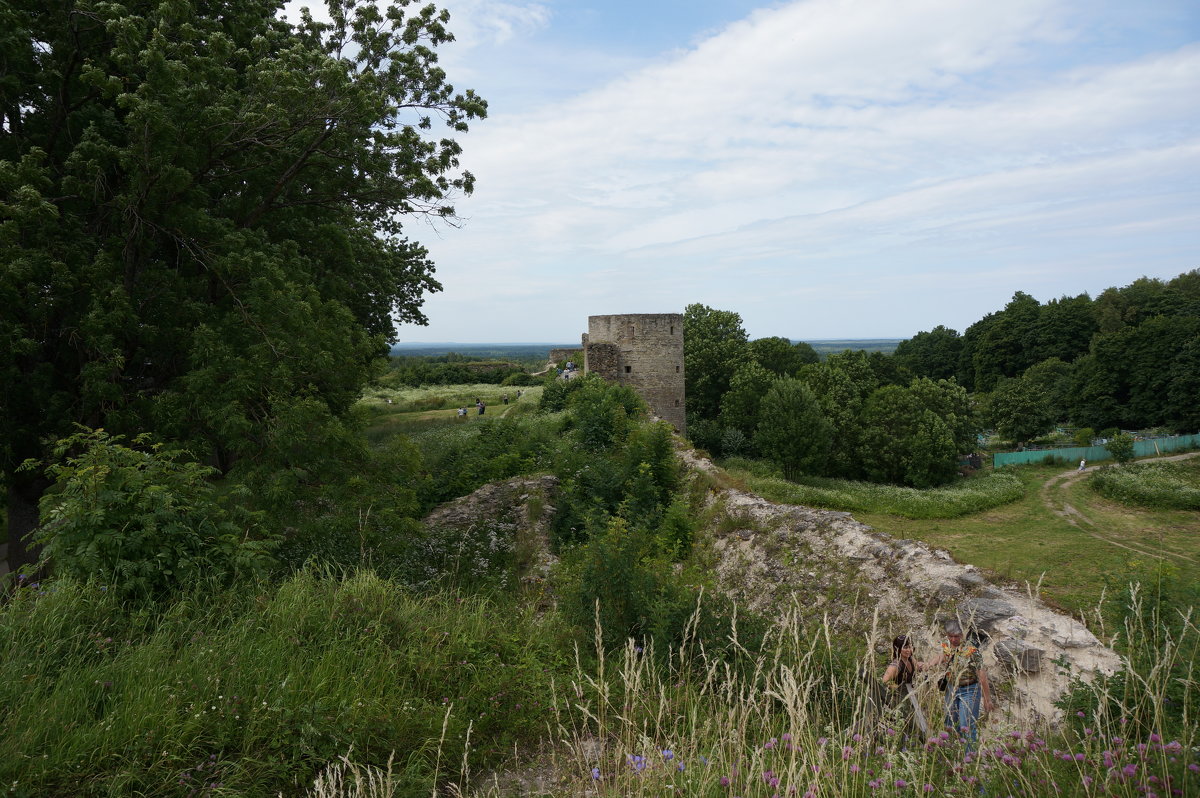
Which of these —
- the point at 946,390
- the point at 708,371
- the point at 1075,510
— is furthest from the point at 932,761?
the point at 946,390

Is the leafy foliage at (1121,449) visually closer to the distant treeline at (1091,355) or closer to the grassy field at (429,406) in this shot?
the distant treeline at (1091,355)

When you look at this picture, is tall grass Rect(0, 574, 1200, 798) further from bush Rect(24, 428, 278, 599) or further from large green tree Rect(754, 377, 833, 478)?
large green tree Rect(754, 377, 833, 478)

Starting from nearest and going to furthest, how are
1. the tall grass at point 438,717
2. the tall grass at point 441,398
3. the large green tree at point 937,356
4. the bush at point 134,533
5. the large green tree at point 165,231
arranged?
1. the tall grass at point 438,717
2. the bush at point 134,533
3. the large green tree at point 165,231
4. the tall grass at point 441,398
5. the large green tree at point 937,356

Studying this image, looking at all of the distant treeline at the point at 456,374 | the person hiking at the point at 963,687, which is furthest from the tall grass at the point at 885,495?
the distant treeline at the point at 456,374

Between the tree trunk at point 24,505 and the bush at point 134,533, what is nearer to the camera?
the bush at point 134,533

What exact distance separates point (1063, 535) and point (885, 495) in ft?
24.3

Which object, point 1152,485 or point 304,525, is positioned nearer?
point 304,525

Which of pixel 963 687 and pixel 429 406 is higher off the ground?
pixel 429 406

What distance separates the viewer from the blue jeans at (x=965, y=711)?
2.94 metres

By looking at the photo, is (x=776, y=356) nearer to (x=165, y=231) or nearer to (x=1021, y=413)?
(x=1021, y=413)

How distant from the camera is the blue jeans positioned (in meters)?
2.94

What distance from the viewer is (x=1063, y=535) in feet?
66.3

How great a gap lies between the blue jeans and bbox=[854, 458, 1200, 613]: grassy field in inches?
264

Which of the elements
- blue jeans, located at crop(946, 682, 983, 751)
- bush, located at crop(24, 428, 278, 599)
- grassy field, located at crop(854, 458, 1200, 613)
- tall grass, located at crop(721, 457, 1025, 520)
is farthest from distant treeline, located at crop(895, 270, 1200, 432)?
bush, located at crop(24, 428, 278, 599)
